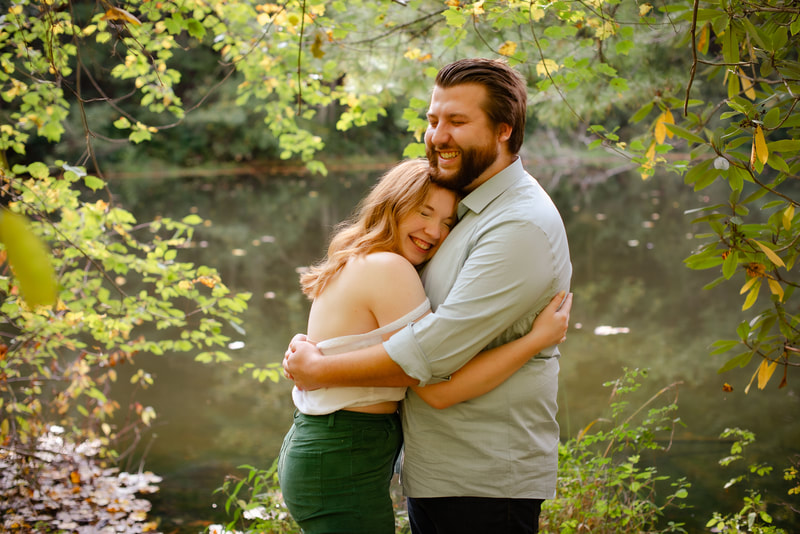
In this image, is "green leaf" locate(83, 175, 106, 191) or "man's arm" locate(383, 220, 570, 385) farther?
"green leaf" locate(83, 175, 106, 191)

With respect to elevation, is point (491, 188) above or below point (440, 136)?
below

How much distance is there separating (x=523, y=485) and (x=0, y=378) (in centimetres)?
258

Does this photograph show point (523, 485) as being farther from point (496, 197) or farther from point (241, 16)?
point (241, 16)

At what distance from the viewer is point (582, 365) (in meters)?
5.73

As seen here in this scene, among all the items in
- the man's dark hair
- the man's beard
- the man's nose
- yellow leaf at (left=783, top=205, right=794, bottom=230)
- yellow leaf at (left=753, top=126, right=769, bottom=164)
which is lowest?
yellow leaf at (left=783, top=205, right=794, bottom=230)

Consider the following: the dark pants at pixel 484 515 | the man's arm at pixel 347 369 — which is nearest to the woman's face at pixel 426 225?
the man's arm at pixel 347 369

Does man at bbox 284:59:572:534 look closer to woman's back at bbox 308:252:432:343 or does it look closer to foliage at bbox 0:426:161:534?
woman's back at bbox 308:252:432:343

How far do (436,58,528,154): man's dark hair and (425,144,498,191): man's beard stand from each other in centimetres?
9

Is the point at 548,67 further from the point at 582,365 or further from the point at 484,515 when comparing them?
the point at 582,365

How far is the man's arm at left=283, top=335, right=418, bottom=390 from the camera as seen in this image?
1727 mm

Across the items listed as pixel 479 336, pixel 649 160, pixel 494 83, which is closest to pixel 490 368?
pixel 479 336

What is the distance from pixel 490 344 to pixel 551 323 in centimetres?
18

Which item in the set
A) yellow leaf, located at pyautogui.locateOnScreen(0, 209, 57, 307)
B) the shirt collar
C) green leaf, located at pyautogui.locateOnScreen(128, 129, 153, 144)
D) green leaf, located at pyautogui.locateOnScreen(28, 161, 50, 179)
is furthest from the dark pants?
green leaf, located at pyautogui.locateOnScreen(128, 129, 153, 144)

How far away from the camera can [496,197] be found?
1.92 meters
